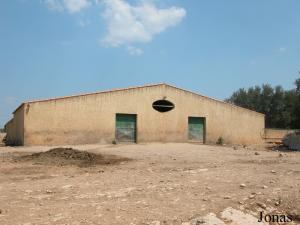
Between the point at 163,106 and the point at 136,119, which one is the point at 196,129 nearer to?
the point at 163,106

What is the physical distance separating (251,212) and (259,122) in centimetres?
3154

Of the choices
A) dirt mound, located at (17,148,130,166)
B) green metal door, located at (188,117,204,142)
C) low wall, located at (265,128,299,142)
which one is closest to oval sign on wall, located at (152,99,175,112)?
green metal door, located at (188,117,204,142)

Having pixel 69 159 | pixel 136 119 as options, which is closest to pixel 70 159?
pixel 69 159

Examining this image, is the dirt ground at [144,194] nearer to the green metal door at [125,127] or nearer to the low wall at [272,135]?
the green metal door at [125,127]

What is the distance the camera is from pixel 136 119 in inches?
1313

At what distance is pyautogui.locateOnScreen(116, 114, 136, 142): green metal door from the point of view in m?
33.1

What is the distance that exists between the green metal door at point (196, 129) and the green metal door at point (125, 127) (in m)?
4.83

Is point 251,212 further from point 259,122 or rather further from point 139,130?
point 259,122

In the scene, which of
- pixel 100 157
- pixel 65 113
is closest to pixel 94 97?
pixel 65 113

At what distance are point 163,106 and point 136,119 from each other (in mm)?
2699

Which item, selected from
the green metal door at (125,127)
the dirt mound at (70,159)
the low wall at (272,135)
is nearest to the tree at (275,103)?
the low wall at (272,135)

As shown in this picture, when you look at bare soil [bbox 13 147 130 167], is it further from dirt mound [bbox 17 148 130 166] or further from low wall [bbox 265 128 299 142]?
low wall [bbox 265 128 299 142]

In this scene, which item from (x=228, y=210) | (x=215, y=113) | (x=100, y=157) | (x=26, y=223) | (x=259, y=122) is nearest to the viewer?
(x=26, y=223)

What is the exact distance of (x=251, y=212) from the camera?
8469mm
